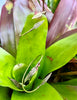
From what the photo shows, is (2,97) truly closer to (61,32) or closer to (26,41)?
(26,41)

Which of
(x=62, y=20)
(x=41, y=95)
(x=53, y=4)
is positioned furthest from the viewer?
(x=53, y=4)

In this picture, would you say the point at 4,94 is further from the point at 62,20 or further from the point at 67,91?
the point at 62,20

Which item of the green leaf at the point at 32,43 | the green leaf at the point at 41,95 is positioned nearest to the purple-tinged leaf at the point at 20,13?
the green leaf at the point at 32,43

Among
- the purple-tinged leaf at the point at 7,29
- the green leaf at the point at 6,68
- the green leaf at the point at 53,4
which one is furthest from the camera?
the green leaf at the point at 53,4

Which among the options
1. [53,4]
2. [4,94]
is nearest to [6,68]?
[4,94]

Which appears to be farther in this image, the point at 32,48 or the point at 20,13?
the point at 20,13

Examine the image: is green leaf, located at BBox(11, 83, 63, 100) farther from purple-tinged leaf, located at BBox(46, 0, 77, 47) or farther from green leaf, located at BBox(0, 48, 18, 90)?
purple-tinged leaf, located at BBox(46, 0, 77, 47)

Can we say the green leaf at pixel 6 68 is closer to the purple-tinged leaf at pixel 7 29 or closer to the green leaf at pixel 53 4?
the purple-tinged leaf at pixel 7 29
